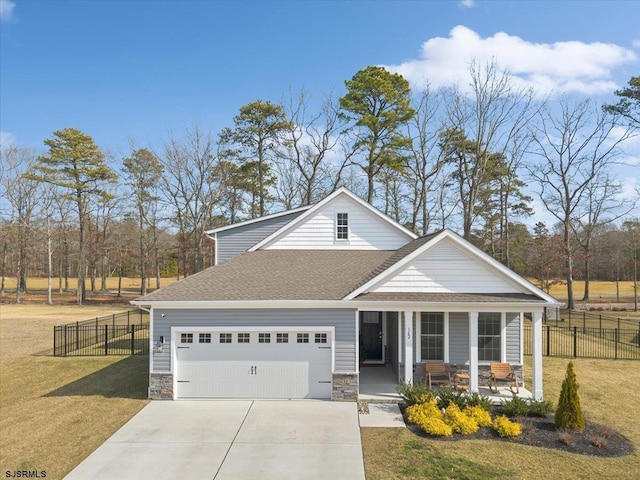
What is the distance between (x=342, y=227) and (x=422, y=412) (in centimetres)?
867

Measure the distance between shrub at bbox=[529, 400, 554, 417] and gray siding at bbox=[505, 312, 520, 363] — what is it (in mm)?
2576

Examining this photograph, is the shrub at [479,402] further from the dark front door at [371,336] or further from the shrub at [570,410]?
the dark front door at [371,336]

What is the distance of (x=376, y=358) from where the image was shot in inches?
671

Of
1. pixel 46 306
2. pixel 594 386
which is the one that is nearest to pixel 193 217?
pixel 46 306

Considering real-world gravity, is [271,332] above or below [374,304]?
below

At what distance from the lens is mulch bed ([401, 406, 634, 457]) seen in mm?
9023

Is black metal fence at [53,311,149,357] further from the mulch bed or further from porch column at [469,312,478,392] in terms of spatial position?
the mulch bed

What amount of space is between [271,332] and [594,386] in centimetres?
1083

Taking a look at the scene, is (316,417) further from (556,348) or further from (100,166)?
(100,166)

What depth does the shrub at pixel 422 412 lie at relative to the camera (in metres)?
10.3

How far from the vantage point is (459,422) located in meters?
9.91

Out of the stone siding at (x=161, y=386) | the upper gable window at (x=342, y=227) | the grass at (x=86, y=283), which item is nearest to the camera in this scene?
the stone siding at (x=161, y=386)

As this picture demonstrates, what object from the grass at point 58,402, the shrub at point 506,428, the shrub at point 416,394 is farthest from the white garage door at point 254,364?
the shrub at point 506,428

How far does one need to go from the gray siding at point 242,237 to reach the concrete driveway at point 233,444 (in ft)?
26.2
